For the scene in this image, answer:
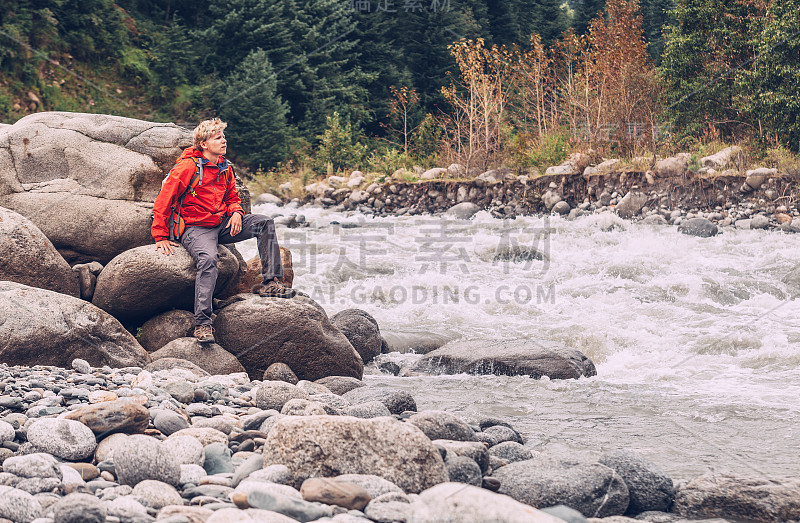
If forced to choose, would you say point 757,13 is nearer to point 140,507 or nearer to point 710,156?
point 710,156

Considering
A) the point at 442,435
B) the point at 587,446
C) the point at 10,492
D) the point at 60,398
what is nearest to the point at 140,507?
the point at 10,492

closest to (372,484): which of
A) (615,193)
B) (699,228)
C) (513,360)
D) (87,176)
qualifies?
(513,360)

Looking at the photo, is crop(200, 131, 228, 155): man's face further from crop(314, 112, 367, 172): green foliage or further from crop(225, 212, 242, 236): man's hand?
crop(314, 112, 367, 172): green foliage

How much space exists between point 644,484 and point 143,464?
2424mm

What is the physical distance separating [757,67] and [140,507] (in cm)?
1754

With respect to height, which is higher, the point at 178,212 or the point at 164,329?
the point at 178,212

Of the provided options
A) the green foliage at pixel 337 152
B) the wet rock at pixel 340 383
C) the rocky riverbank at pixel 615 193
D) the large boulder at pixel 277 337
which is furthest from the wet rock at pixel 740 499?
the green foliage at pixel 337 152

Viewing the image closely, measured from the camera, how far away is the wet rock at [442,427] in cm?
419

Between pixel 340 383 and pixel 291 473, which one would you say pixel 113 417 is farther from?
pixel 340 383

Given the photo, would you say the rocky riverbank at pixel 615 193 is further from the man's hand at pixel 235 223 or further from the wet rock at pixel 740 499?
the wet rock at pixel 740 499

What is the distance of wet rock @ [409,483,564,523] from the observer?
237 centimetres

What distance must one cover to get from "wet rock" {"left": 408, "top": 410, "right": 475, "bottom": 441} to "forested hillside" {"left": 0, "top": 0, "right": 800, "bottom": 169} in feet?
48.6

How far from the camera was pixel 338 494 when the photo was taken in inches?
119

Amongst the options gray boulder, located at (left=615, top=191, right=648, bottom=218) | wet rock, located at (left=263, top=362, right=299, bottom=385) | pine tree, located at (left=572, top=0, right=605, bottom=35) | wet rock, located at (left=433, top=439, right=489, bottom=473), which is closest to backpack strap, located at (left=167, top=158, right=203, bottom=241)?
wet rock, located at (left=263, top=362, right=299, bottom=385)
